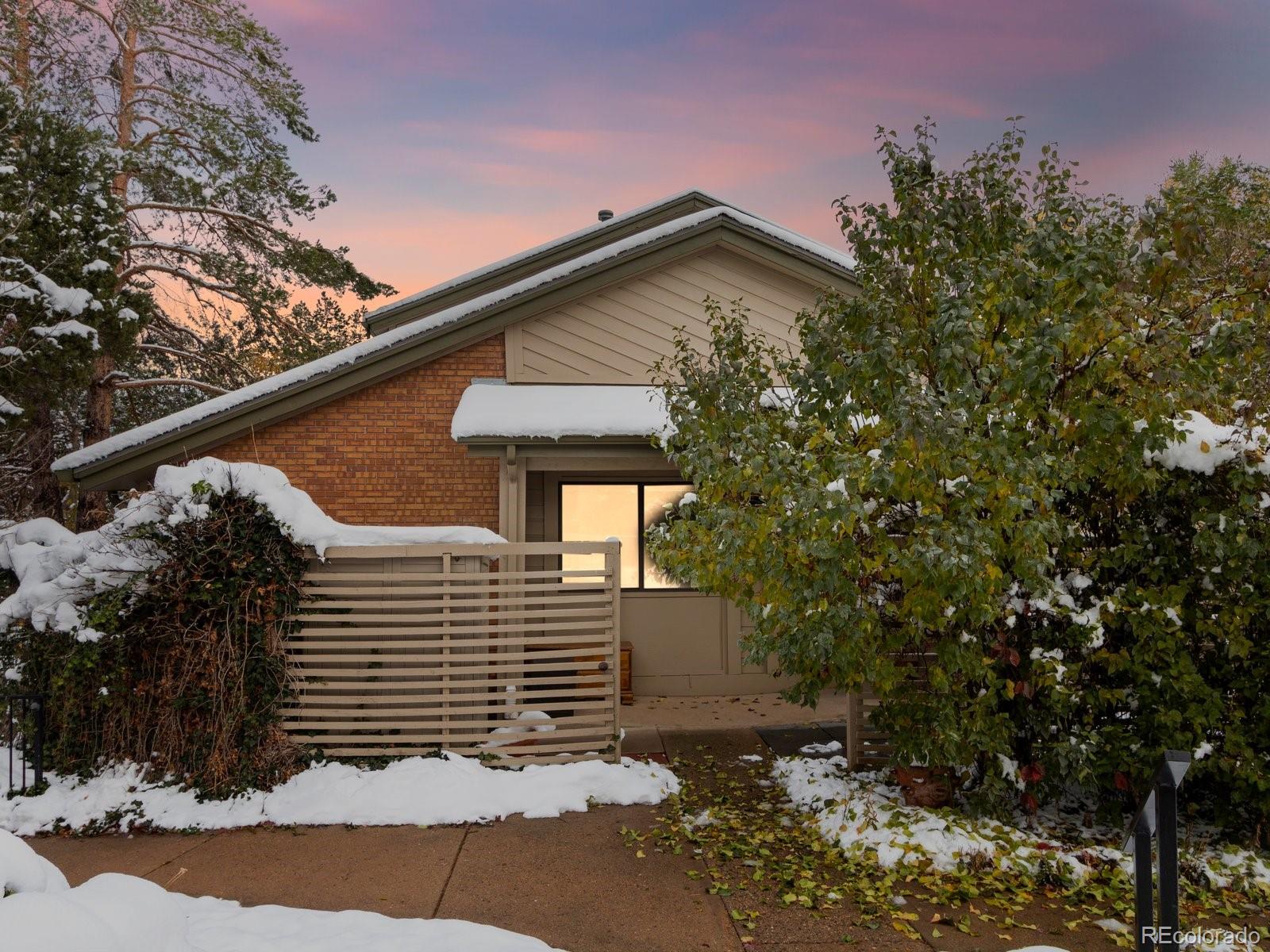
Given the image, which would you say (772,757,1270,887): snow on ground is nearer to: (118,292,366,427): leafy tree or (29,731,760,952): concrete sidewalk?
(29,731,760,952): concrete sidewalk

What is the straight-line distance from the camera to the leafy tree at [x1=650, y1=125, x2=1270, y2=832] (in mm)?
4582

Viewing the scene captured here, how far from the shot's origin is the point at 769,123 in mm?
13445

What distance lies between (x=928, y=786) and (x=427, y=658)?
3871mm

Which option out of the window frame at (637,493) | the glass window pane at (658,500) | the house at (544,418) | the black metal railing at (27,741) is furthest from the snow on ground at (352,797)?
the glass window pane at (658,500)

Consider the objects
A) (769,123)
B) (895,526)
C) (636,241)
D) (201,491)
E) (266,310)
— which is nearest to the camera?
(895,526)

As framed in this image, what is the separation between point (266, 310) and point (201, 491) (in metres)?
9.76

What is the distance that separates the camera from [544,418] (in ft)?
27.9

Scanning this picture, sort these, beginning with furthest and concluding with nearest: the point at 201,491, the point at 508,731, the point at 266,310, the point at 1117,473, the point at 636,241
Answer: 1. the point at 266,310
2. the point at 636,241
3. the point at 508,731
4. the point at 201,491
5. the point at 1117,473

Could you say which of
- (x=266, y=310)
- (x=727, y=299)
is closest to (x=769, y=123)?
(x=727, y=299)

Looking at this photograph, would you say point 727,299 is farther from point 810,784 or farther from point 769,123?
point 810,784

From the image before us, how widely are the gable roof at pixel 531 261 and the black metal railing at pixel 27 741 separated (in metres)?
7.20

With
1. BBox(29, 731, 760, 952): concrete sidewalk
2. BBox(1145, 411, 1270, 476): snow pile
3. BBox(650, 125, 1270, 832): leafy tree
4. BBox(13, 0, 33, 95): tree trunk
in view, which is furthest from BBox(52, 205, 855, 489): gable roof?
BBox(13, 0, 33, 95): tree trunk

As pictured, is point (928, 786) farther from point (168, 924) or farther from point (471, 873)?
point (168, 924)

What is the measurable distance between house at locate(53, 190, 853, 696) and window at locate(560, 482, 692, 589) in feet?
0.07
